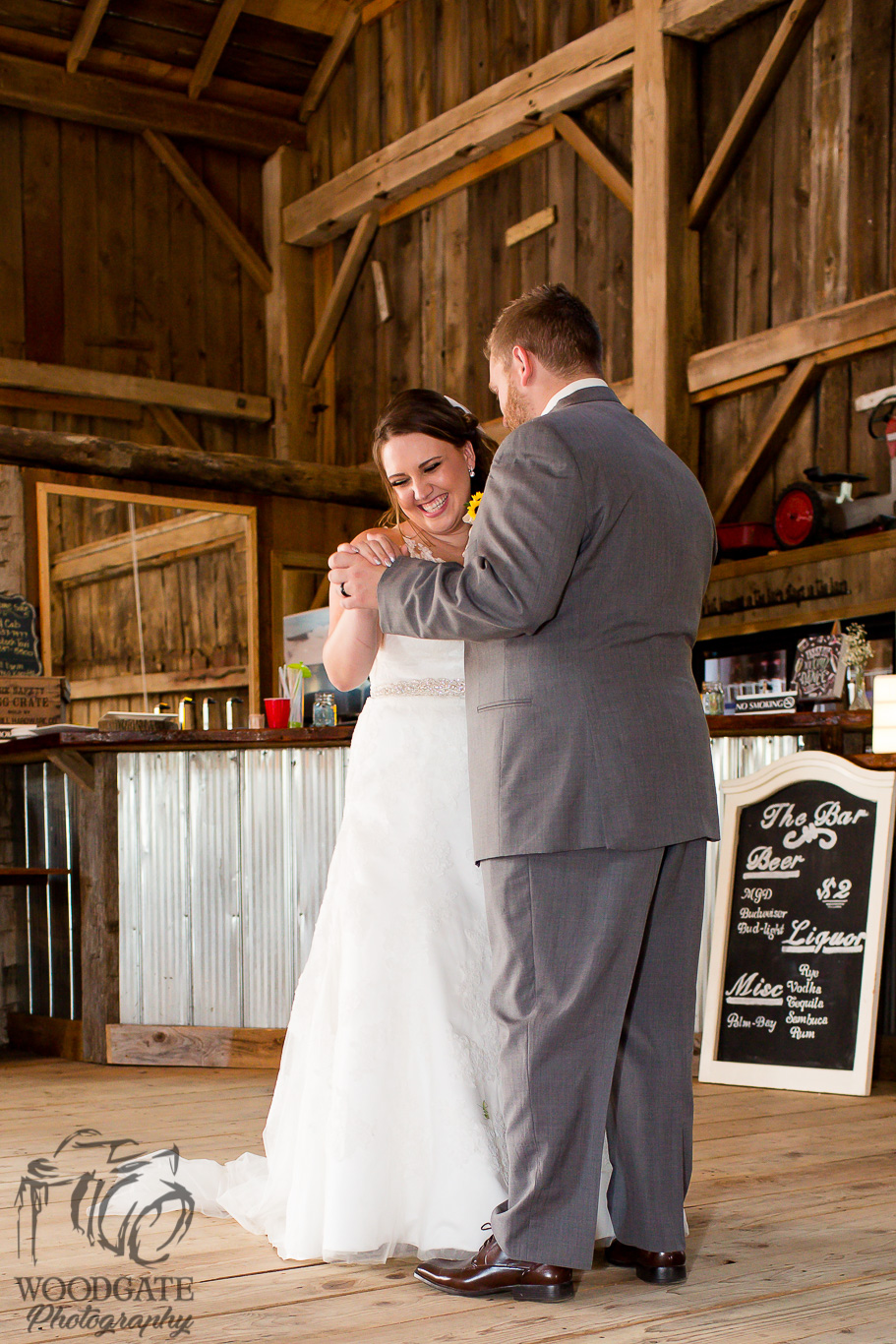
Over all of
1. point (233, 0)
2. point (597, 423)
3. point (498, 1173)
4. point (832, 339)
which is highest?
point (233, 0)

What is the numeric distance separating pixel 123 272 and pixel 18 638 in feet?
8.79

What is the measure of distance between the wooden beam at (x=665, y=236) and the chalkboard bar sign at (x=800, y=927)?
248 cm

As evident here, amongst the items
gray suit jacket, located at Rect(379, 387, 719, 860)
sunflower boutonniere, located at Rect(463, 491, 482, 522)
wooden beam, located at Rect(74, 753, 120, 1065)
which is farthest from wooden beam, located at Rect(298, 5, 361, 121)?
gray suit jacket, located at Rect(379, 387, 719, 860)

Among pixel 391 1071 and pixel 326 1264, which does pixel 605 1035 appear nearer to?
pixel 391 1071

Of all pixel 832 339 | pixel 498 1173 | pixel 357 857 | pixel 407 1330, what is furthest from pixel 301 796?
pixel 832 339

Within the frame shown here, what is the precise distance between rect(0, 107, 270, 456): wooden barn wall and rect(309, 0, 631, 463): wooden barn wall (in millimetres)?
594

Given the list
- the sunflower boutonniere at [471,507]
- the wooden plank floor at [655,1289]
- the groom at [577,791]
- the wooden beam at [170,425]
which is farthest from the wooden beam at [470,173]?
the groom at [577,791]

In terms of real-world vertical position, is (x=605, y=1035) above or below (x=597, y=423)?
below

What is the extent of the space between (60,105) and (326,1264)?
7644mm

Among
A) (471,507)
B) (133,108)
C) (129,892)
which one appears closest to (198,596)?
(133,108)

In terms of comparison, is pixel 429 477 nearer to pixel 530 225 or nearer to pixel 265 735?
pixel 265 735

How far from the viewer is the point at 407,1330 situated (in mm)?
2072

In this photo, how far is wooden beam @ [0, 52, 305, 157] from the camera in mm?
8133

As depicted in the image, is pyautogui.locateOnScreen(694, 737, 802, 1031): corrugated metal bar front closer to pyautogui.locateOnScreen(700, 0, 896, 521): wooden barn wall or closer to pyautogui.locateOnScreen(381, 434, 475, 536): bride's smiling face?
pyautogui.locateOnScreen(700, 0, 896, 521): wooden barn wall
